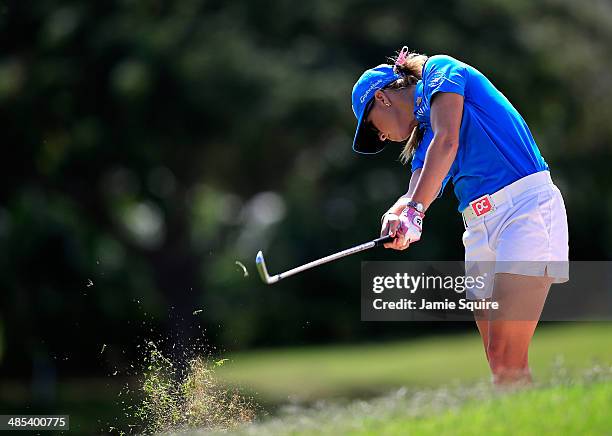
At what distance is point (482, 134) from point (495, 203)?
395 mm

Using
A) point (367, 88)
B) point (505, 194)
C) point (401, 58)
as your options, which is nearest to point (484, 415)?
point (505, 194)

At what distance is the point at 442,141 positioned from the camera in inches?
227

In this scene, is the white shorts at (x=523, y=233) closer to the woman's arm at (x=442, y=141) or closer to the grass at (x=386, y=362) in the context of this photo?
the woman's arm at (x=442, y=141)

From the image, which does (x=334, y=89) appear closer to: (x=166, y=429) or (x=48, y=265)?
(x=48, y=265)

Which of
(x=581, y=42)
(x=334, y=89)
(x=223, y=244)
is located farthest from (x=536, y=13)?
(x=223, y=244)

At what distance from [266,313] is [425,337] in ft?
17.8

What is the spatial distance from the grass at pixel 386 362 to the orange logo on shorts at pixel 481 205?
1320 centimetres

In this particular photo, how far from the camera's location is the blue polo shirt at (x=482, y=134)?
19.2 ft

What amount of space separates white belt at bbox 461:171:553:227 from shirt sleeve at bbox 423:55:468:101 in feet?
1.92

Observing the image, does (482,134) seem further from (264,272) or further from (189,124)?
(189,124)

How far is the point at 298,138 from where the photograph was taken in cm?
2195

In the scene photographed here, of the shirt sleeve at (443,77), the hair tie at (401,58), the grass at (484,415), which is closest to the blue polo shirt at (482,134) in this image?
the shirt sleeve at (443,77)

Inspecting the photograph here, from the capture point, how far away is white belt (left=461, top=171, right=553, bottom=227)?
581 cm

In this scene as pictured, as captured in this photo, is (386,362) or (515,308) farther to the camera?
(386,362)
